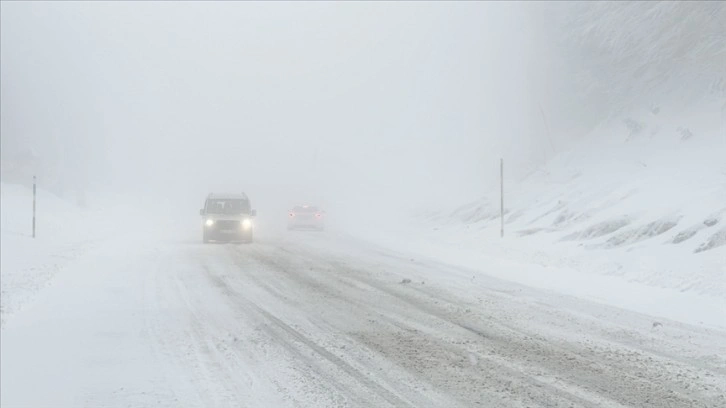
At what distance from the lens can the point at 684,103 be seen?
92.4 feet

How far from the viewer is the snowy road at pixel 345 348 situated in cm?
602

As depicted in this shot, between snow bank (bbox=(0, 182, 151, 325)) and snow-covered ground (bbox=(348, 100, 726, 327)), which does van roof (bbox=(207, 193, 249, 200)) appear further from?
snow-covered ground (bbox=(348, 100, 726, 327))

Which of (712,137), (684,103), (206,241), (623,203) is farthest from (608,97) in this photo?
(206,241)

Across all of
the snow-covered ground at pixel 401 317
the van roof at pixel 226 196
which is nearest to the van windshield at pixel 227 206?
the van roof at pixel 226 196

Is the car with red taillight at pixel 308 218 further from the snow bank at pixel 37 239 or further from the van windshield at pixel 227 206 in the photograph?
the snow bank at pixel 37 239

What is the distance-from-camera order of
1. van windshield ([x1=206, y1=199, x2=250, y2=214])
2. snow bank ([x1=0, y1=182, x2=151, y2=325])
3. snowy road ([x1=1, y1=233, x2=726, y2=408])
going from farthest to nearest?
van windshield ([x1=206, y1=199, x2=250, y2=214]) → snow bank ([x1=0, y1=182, x2=151, y2=325]) → snowy road ([x1=1, y1=233, x2=726, y2=408])

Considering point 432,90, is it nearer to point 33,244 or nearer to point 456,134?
point 456,134

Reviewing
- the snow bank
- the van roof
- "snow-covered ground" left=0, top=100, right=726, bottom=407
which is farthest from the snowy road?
Result: the van roof

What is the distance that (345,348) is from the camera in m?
7.78

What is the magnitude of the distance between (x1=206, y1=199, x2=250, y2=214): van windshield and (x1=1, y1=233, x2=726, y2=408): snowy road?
12.2m

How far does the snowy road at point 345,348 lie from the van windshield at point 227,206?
39.9ft

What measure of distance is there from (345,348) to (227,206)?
1906 centimetres

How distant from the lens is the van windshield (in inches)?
1015

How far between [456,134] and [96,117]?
142 feet
